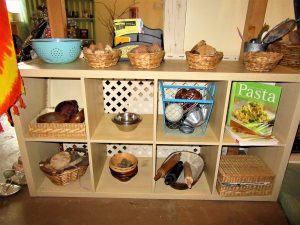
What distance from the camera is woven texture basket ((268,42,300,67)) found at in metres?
1.00

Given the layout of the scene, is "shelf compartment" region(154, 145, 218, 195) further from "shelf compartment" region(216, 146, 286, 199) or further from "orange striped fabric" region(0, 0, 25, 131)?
"orange striped fabric" region(0, 0, 25, 131)

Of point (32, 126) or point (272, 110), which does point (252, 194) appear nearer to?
point (272, 110)

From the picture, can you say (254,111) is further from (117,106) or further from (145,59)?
(117,106)

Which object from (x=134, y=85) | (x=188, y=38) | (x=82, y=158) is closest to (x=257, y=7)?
(x=188, y=38)

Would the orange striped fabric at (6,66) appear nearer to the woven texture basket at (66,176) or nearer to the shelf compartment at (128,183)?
the woven texture basket at (66,176)

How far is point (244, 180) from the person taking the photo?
1180mm

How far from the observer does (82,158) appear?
1.32 m

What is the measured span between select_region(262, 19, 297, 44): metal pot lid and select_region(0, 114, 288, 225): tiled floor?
35.3 inches

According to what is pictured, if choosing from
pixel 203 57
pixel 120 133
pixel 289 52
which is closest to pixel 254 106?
pixel 289 52

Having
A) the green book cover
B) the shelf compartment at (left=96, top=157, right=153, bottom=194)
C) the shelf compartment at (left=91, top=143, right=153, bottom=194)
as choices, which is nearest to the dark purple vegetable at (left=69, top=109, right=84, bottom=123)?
the shelf compartment at (left=91, top=143, right=153, bottom=194)

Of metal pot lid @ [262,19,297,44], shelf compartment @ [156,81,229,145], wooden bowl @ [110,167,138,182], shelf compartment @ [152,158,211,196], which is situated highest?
metal pot lid @ [262,19,297,44]

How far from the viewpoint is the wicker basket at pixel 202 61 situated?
96cm

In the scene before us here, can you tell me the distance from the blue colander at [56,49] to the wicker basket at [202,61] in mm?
569

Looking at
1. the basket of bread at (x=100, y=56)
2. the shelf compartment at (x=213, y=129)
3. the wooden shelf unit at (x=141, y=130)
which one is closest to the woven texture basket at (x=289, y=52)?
the wooden shelf unit at (x=141, y=130)
